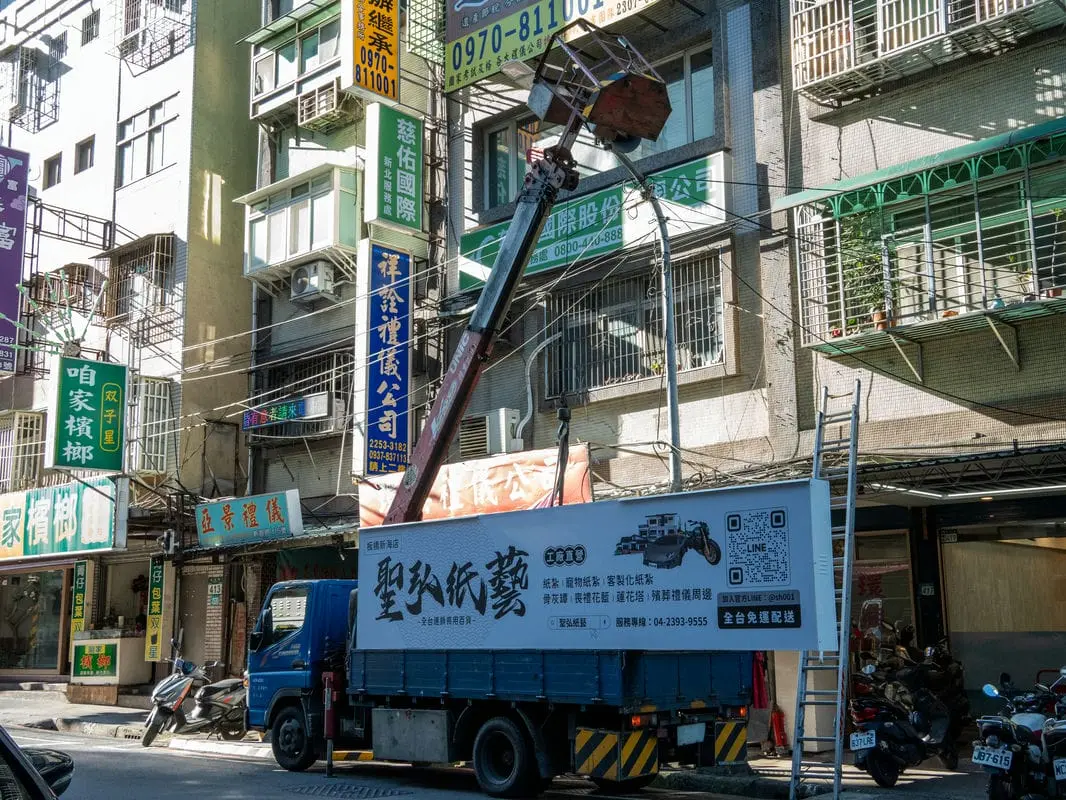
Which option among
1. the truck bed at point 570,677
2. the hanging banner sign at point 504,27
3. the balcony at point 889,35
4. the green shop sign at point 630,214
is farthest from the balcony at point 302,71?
the truck bed at point 570,677

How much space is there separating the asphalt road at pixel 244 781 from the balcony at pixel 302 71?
42.7 feet

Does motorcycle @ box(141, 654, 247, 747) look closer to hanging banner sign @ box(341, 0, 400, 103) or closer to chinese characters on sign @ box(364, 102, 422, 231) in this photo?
chinese characters on sign @ box(364, 102, 422, 231)

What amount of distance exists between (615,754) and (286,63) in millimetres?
18466

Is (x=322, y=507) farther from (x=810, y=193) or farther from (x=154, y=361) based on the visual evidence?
(x=810, y=193)

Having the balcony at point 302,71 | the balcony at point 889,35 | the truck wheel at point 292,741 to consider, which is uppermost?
the balcony at point 302,71

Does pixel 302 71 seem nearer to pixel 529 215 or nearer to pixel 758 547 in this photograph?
pixel 529 215

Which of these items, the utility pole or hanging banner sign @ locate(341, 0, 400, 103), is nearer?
the utility pole

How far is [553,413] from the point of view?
18.9 m

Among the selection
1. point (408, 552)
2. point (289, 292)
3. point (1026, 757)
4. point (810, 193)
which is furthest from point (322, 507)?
point (1026, 757)

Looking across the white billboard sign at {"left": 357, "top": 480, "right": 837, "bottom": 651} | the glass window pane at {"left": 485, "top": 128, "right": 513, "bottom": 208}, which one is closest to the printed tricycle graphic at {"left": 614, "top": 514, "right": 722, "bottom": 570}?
the white billboard sign at {"left": 357, "top": 480, "right": 837, "bottom": 651}

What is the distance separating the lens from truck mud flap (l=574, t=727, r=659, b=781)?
1098 cm

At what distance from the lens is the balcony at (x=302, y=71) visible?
23.2m

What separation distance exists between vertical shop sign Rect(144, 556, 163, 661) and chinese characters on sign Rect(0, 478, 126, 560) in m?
1.68

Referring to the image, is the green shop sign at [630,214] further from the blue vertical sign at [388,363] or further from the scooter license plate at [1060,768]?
the scooter license plate at [1060,768]
